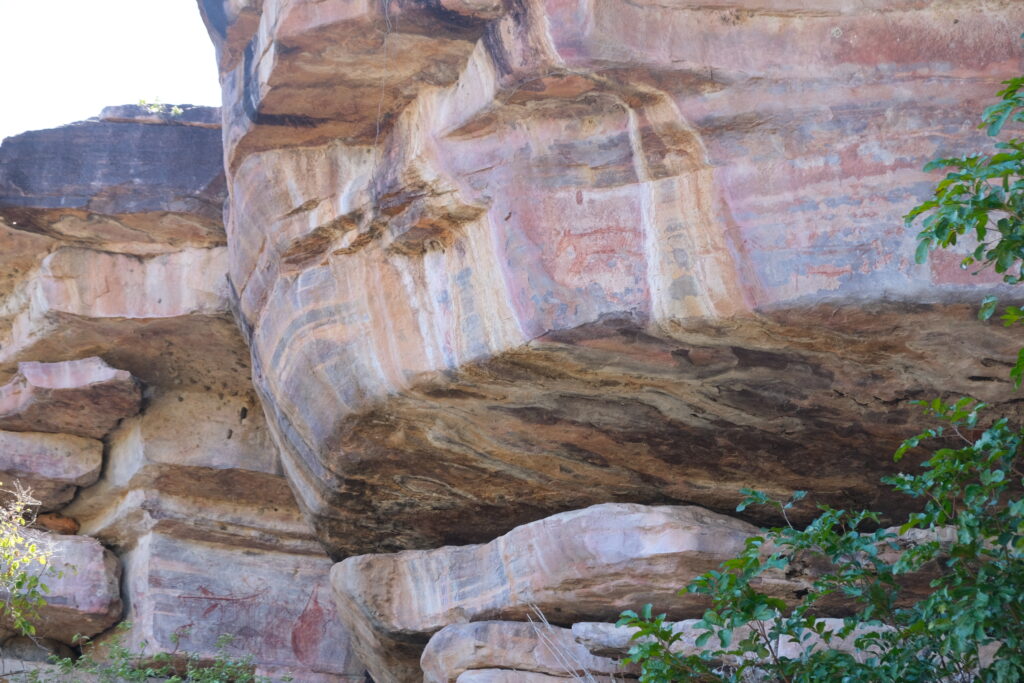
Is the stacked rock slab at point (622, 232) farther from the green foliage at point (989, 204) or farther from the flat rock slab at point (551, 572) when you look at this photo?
the green foliage at point (989, 204)

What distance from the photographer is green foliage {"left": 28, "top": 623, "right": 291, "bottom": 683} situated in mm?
7328

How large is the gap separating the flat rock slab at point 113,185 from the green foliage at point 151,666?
9.10 feet

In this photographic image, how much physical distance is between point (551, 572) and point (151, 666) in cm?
341

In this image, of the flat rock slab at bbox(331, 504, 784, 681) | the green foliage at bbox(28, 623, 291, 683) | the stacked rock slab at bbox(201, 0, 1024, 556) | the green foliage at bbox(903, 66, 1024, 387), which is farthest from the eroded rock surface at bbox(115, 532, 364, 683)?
the green foliage at bbox(903, 66, 1024, 387)

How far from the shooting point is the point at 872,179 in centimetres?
519

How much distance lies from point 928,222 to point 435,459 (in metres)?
3.29

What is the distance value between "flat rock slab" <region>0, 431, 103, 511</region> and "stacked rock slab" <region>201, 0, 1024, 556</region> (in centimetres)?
→ 323

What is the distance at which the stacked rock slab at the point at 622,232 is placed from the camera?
17.2 feet

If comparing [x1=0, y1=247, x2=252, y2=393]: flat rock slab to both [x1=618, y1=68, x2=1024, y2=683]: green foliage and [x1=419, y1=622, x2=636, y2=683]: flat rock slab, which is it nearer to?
[x1=419, y1=622, x2=636, y2=683]: flat rock slab

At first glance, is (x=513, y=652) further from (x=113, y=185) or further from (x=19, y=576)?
(x=113, y=185)

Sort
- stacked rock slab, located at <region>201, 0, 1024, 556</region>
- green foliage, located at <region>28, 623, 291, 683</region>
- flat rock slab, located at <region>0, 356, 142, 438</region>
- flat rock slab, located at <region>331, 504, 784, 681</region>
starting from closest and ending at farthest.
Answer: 1. stacked rock slab, located at <region>201, 0, 1024, 556</region>
2. flat rock slab, located at <region>331, 504, 784, 681</region>
3. green foliage, located at <region>28, 623, 291, 683</region>
4. flat rock slab, located at <region>0, 356, 142, 438</region>

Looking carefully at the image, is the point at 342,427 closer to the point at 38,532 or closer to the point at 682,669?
the point at 682,669

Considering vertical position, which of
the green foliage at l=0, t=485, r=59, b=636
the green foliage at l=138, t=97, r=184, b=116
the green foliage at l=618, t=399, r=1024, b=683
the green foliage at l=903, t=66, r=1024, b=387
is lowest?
the green foliage at l=0, t=485, r=59, b=636

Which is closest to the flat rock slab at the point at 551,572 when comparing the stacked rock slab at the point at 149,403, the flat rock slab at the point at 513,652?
the flat rock slab at the point at 513,652
